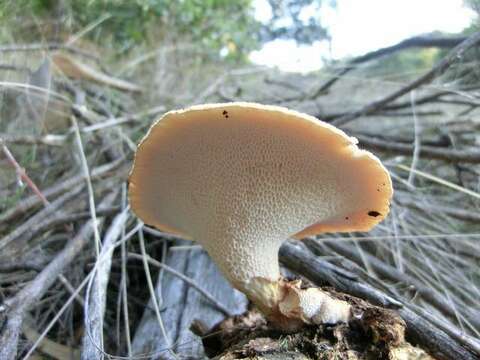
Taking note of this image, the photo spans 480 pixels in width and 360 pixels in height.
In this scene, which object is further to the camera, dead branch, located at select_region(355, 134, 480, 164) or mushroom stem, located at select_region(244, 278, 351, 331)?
dead branch, located at select_region(355, 134, 480, 164)

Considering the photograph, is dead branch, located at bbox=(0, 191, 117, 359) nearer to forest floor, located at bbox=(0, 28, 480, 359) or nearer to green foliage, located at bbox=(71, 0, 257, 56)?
forest floor, located at bbox=(0, 28, 480, 359)

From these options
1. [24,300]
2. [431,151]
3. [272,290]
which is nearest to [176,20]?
[431,151]

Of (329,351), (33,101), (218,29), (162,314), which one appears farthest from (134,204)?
(218,29)

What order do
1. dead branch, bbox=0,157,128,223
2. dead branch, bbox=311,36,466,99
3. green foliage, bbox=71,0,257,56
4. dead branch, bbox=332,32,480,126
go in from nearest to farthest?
dead branch, bbox=0,157,128,223, dead branch, bbox=332,32,480,126, dead branch, bbox=311,36,466,99, green foliage, bbox=71,0,257,56

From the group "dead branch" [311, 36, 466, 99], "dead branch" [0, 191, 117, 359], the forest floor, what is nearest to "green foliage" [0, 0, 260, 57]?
the forest floor

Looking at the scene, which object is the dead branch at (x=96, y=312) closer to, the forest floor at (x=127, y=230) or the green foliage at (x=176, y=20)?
the forest floor at (x=127, y=230)

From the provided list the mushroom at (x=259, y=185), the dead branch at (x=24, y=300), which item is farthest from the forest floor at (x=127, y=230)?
the mushroom at (x=259, y=185)

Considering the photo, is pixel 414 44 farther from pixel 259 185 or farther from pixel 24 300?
pixel 24 300

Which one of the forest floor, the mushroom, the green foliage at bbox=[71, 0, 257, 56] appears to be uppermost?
the green foliage at bbox=[71, 0, 257, 56]
